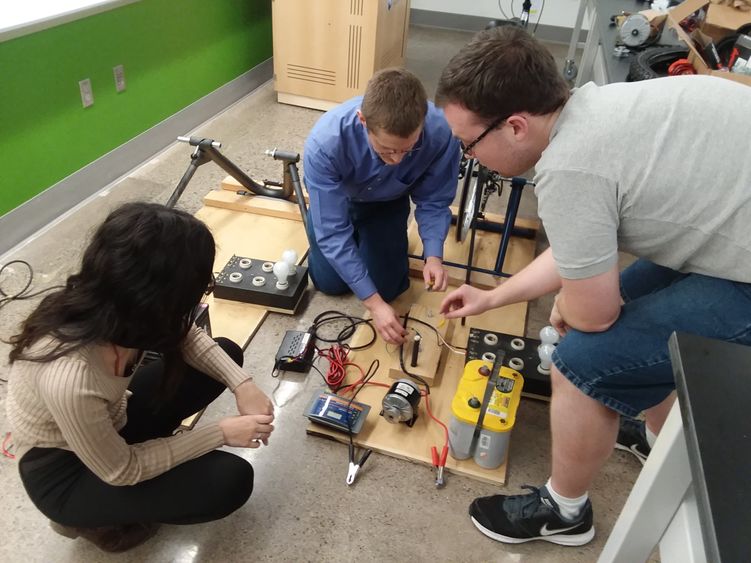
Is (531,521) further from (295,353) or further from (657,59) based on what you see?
(657,59)

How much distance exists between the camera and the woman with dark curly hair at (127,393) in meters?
0.96

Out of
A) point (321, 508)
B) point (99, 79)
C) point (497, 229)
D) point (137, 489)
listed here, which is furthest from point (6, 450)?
point (497, 229)

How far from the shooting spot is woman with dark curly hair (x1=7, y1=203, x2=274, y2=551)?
96 centimetres

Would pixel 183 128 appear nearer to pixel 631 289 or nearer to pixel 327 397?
pixel 327 397

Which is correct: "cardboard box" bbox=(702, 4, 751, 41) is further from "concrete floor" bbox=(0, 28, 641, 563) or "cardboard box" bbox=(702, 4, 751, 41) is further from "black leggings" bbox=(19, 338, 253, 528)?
"black leggings" bbox=(19, 338, 253, 528)

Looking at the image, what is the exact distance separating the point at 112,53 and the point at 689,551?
110 inches

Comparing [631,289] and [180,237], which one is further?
[631,289]

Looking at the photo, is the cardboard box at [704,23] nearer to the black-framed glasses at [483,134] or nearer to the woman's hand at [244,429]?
the black-framed glasses at [483,134]

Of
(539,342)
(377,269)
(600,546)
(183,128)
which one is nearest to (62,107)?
(183,128)

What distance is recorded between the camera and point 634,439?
163 centimetres

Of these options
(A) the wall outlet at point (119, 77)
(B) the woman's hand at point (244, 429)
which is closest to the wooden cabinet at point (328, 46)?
(A) the wall outlet at point (119, 77)

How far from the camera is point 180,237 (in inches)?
38.5

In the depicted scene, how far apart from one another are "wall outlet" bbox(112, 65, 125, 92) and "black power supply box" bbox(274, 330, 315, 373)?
162 cm

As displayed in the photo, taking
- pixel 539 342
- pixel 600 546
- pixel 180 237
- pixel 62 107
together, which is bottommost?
pixel 600 546
